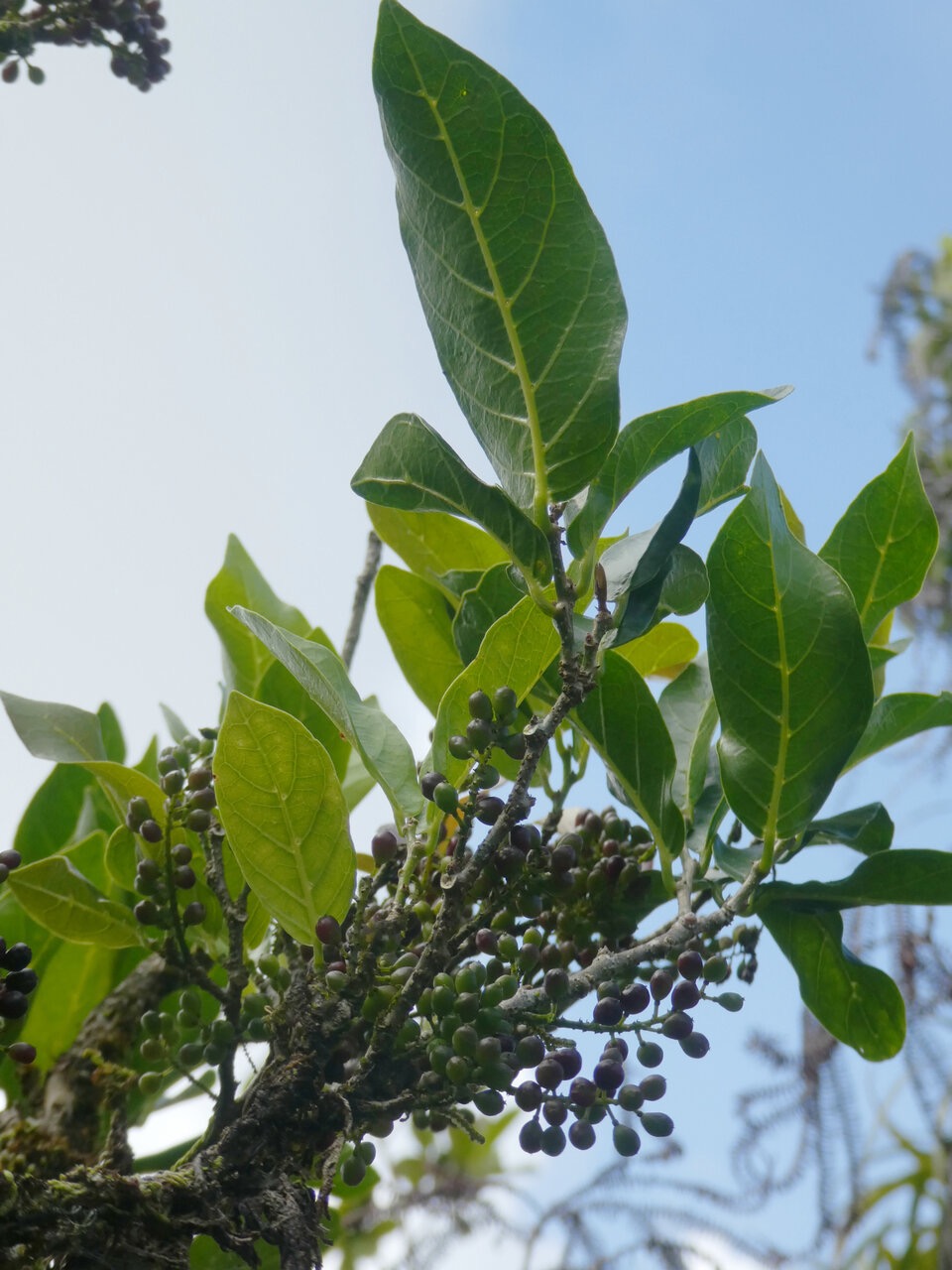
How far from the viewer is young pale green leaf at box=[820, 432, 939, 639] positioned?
3.18 feet

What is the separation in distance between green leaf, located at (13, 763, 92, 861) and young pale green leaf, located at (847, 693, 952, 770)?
0.81 m

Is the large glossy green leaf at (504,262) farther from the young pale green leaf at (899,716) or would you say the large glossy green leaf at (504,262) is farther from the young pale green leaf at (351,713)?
the young pale green leaf at (899,716)

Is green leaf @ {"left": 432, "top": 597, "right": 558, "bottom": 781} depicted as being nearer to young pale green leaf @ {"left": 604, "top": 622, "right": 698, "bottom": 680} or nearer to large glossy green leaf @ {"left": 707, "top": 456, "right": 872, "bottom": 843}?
large glossy green leaf @ {"left": 707, "top": 456, "right": 872, "bottom": 843}

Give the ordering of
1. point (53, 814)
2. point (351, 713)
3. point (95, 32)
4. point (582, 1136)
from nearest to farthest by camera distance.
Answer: point (582, 1136) < point (351, 713) < point (53, 814) < point (95, 32)

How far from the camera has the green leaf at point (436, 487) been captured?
0.76 meters

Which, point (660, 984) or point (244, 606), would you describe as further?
point (244, 606)

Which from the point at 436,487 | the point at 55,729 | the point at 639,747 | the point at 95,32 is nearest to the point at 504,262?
the point at 436,487

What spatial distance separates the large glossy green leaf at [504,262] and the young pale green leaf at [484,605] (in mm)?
136

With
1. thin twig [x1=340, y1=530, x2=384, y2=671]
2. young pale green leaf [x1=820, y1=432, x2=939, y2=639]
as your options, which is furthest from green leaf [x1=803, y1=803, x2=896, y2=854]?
thin twig [x1=340, y1=530, x2=384, y2=671]

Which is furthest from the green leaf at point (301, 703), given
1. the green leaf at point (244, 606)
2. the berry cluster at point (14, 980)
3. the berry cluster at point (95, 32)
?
the berry cluster at point (95, 32)

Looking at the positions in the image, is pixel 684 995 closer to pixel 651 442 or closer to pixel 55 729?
pixel 651 442

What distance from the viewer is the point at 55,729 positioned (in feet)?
3.39

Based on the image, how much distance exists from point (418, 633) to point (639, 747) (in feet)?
0.89

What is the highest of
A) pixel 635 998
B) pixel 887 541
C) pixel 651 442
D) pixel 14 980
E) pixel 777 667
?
pixel 887 541
